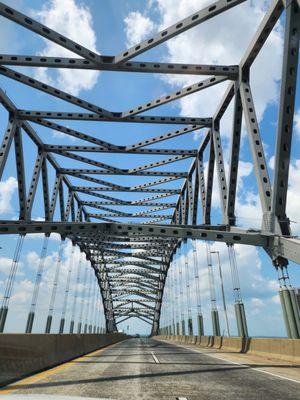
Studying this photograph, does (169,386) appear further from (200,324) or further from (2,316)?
(200,324)

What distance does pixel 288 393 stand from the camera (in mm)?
7207

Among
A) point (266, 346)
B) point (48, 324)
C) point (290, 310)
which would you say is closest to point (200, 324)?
point (48, 324)

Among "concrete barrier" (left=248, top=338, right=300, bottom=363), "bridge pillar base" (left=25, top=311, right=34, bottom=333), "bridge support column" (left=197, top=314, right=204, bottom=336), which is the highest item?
"bridge support column" (left=197, top=314, right=204, bottom=336)

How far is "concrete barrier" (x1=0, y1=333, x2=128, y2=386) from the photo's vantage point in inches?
324

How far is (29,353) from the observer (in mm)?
10164

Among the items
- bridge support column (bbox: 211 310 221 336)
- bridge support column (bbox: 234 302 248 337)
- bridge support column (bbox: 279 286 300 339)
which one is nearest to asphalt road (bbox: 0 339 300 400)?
bridge support column (bbox: 279 286 300 339)

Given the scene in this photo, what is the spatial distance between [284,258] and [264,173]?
3880mm

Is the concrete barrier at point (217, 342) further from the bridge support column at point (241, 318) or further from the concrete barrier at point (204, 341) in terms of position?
the bridge support column at point (241, 318)

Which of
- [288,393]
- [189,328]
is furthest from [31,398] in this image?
[189,328]

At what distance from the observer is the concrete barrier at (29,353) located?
27.0 feet

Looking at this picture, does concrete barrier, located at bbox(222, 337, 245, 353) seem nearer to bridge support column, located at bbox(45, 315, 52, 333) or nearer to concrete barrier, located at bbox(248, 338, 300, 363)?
concrete barrier, located at bbox(248, 338, 300, 363)

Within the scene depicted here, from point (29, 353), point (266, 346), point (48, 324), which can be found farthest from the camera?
point (48, 324)

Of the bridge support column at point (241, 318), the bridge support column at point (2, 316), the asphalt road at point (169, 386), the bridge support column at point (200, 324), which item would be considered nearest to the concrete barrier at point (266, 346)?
the bridge support column at point (241, 318)

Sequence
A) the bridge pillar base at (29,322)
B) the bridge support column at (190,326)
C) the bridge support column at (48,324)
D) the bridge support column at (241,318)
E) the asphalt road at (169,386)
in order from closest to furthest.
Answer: the asphalt road at (169,386) < the bridge support column at (241,318) < the bridge pillar base at (29,322) < the bridge support column at (48,324) < the bridge support column at (190,326)
